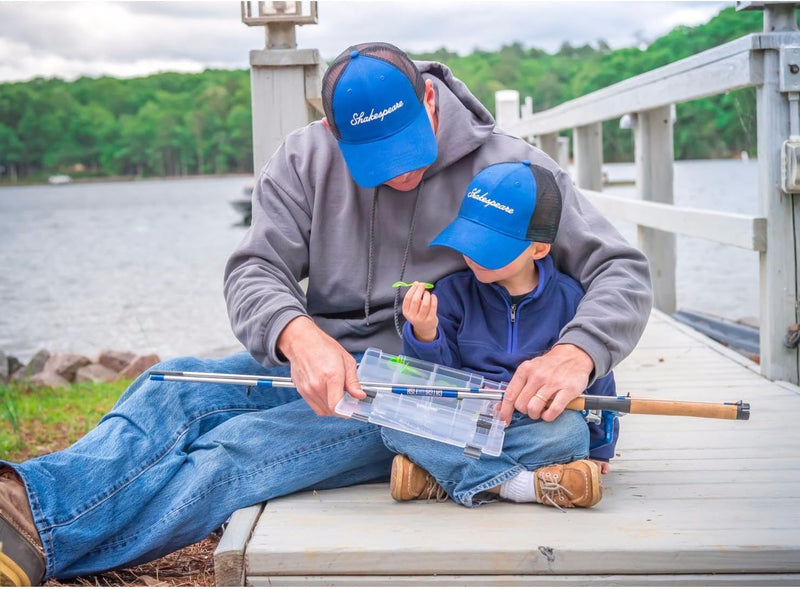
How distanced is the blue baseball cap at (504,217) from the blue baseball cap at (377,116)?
17 cm

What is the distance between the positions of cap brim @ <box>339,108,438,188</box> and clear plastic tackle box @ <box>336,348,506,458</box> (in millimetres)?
461

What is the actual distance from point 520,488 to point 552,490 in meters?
0.09

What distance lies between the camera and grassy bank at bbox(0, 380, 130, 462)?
4.78 meters

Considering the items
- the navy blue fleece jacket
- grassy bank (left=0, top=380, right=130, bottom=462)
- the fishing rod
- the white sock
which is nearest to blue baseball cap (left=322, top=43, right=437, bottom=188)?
the navy blue fleece jacket

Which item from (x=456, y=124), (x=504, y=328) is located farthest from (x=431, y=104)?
(x=504, y=328)

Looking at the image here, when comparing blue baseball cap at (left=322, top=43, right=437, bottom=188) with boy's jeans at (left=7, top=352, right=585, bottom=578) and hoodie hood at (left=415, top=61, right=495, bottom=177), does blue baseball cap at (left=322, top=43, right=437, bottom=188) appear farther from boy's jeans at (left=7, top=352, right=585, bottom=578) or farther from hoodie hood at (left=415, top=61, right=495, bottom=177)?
boy's jeans at (left=7, top=352, right=585, bottom=578)

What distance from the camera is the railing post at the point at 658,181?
5.63 metres

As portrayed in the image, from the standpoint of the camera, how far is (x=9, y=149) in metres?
64.7

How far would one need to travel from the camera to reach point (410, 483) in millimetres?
2334

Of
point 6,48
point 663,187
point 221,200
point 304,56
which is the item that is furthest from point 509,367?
point 221,200

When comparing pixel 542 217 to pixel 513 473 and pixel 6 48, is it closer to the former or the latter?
pixel 513 473

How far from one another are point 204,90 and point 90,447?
61.7 meters

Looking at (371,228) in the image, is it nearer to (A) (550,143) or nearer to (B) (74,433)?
(B) (74,433)

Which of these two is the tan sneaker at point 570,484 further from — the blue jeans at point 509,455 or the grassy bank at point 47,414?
the grassy bank at point 47,414
